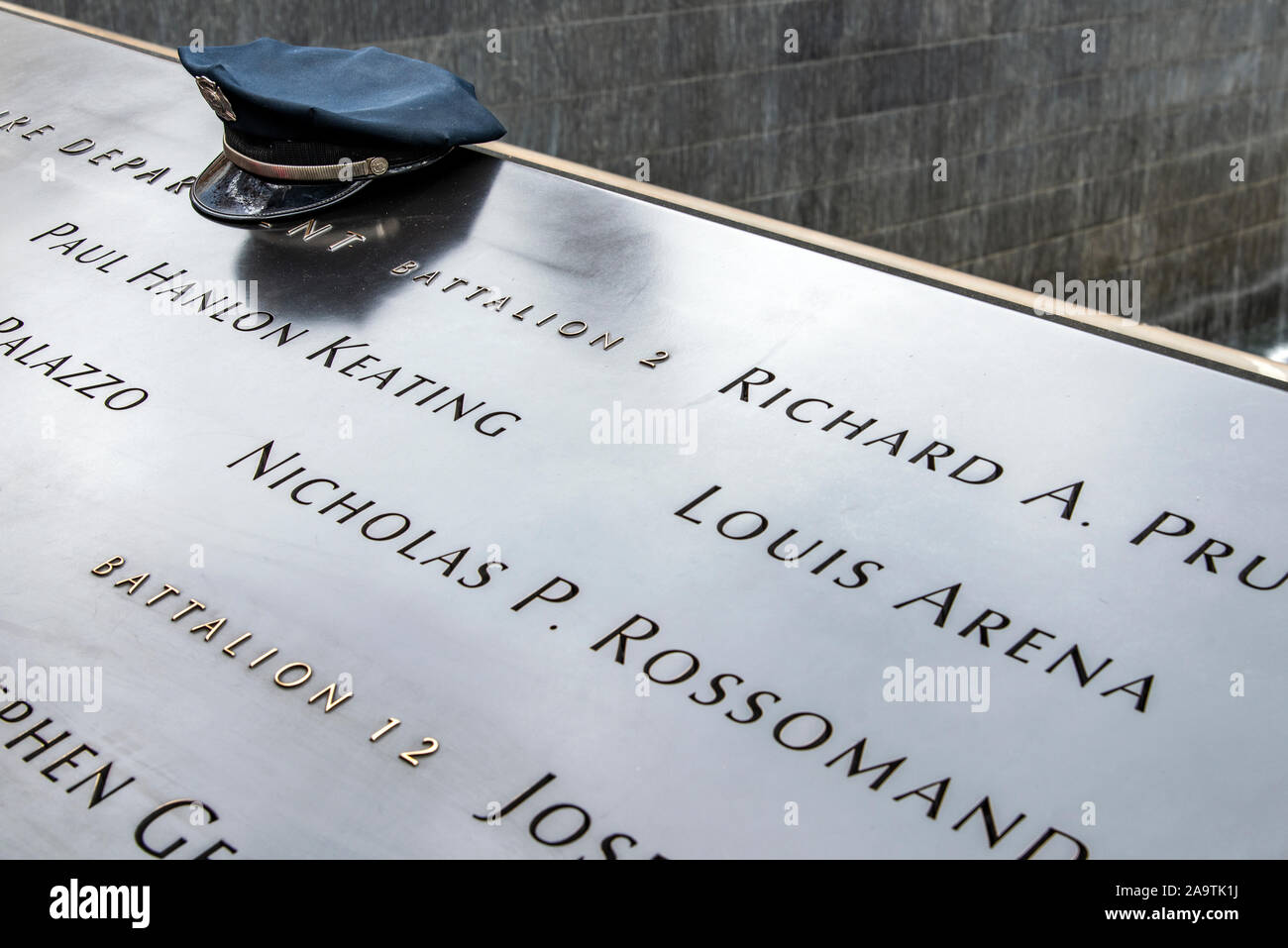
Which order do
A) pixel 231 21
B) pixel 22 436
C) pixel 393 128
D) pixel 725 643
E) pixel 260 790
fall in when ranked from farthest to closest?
pixel 231 21 < pixel 393 128 < pixel 22 436 < pixel 725 643 < pixel 260 790

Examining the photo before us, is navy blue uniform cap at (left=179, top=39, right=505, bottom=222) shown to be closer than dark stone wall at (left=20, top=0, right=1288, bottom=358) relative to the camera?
Yes

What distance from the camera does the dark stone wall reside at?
3973 mm

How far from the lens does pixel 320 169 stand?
2117 mm

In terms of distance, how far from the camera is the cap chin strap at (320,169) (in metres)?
2.11

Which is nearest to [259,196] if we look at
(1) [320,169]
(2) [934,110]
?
(1) [320,169]

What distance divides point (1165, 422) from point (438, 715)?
0.84 metres

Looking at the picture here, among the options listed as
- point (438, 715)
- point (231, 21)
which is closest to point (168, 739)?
point (438, 715)

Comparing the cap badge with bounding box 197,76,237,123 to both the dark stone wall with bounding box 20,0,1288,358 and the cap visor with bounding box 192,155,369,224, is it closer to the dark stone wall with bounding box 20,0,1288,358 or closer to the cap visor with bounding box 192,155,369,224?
the cap visor with bounding box 192,155,369,224

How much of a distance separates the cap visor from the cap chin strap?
0.05 ft

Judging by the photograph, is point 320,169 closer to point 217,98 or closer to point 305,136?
point 305,136

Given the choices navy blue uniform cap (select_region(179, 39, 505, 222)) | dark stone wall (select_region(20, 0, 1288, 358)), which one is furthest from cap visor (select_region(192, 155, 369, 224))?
dark stone wall (select_region(20, 0, 1288, 358))

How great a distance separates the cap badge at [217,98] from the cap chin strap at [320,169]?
70 mm
